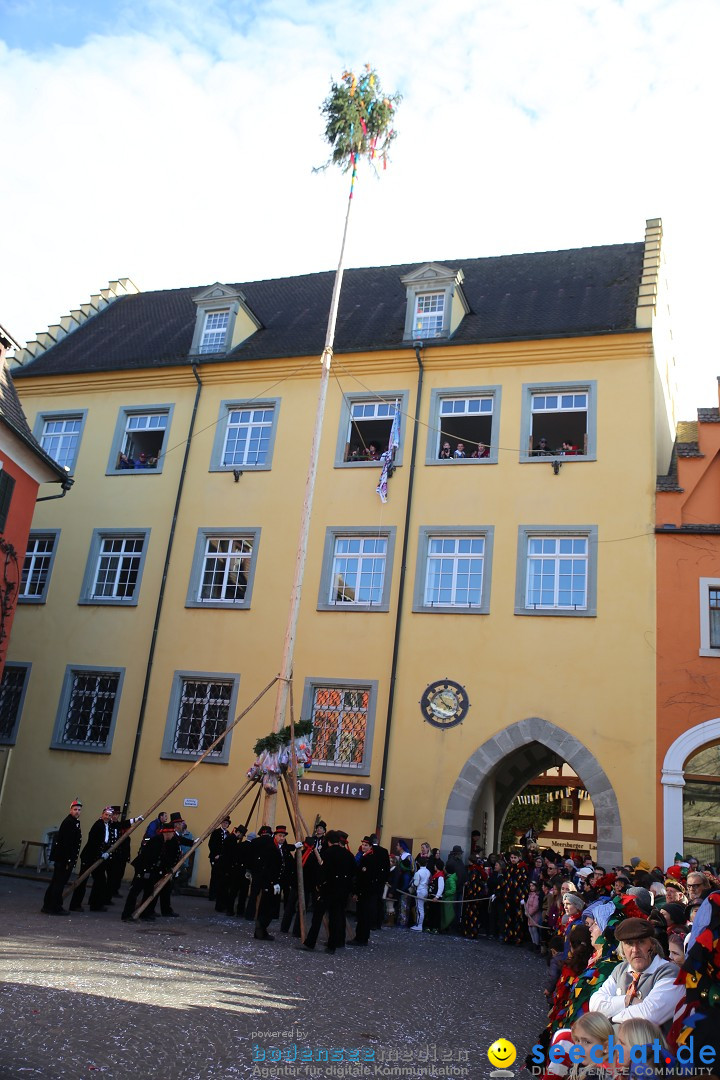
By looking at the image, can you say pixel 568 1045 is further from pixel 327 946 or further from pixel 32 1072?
pixel 327 946

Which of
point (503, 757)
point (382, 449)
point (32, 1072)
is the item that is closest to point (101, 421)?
point (382, 449)

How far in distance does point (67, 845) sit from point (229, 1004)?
658cm

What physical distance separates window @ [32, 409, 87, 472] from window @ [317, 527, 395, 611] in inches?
322

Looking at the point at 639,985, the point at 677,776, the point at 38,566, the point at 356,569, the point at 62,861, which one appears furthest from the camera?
the point at 38,566

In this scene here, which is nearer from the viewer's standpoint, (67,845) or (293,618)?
(67,845)

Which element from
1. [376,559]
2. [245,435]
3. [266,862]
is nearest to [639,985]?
[266,862]

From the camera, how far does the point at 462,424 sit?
22688mm

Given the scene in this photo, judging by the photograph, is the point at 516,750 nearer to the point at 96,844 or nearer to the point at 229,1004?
the point at 96,844

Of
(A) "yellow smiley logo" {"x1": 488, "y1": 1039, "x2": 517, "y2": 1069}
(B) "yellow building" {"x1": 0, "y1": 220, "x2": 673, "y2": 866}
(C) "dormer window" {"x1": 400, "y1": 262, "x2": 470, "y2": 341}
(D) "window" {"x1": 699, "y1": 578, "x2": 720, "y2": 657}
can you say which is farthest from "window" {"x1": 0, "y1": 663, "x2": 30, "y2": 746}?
(A) "yellow smiley logo" {"x1": 488, "y1": 1039, "x2": 517, "y2": 1069}

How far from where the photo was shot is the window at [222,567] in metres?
22.3

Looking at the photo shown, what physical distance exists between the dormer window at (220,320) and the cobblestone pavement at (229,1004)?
15698 millimetres

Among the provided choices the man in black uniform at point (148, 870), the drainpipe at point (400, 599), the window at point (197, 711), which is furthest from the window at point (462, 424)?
the man in black uniform at point (148, 870)

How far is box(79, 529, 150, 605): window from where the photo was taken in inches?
925

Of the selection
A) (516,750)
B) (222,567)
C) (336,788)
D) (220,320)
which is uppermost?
(220,320)
